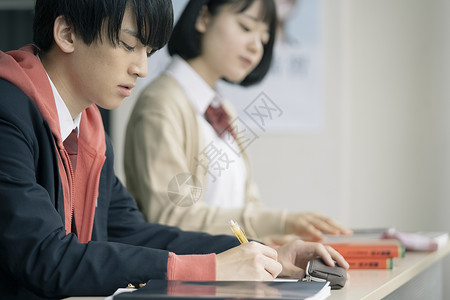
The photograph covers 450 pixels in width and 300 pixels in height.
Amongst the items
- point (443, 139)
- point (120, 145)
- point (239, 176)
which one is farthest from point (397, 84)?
point (239, 176)

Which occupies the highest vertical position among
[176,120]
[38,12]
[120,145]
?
[38,12]

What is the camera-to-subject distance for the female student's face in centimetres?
193

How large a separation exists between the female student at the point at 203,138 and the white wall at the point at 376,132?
1204 mm

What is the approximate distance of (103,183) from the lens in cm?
134

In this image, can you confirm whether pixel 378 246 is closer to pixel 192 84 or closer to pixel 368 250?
pixel 368 250

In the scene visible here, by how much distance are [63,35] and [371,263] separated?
28.3 inches

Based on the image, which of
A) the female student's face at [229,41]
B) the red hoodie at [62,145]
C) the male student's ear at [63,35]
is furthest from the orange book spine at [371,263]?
the female student's face at [229,41]

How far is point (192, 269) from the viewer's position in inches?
40.0

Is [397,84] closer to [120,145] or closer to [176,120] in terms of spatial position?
[120,145]

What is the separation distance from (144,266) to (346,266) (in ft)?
1.24

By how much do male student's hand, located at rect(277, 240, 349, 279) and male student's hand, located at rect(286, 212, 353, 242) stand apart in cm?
41

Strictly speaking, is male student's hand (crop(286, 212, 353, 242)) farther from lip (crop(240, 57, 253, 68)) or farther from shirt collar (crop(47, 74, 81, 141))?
shirt collar (crop(47, 74, 81, 141))

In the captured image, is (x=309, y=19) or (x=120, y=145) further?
(x=120, y=145)

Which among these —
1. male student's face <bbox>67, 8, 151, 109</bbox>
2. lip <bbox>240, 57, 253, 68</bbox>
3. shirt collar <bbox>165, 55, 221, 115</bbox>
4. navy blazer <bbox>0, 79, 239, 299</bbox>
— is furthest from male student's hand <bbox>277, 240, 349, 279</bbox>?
lip <bbox>240, 57, 253, 68</bbox>
